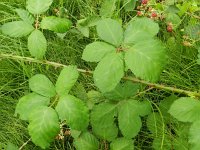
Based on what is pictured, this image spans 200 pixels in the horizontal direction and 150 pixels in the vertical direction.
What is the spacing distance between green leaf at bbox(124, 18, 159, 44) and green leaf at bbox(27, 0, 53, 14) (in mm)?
350

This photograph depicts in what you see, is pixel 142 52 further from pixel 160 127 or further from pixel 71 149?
pixel 71 149

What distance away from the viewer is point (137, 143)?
5.42 ft

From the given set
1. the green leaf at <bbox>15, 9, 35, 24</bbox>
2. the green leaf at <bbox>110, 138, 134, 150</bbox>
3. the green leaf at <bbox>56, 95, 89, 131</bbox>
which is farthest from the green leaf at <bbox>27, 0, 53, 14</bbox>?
the green leaf at <bbox>110, 138, 134, 150</bbox>

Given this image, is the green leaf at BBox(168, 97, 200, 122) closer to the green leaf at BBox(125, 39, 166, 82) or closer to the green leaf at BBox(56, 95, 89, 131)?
the green leaf at BBox(125, 39, 166, 82)

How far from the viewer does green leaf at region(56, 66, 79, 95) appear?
1230mm

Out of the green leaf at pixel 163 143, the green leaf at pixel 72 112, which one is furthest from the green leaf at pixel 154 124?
the green leaf at pixel 72 112

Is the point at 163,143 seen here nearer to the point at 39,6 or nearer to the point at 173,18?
the point at 173,18

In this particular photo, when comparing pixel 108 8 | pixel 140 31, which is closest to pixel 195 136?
pixel 140 31

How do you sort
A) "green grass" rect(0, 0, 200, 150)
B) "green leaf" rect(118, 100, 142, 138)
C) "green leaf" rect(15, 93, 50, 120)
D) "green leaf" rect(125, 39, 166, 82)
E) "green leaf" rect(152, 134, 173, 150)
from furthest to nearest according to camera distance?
"green grass" rect(0, 0, 200, 150)
"green leaf" rect(152, 134, 173, 150)
"green leaf" rect(118, 100, 142, 138)
"green leaf" rect(15, 93, 50, 120)
"green leaf" rect(125, 39, 166, 82)

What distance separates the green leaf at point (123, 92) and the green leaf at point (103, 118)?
0.03 metres

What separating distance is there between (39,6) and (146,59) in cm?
50

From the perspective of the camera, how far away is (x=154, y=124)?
1487 mm

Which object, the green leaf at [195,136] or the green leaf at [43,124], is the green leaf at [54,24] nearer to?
the green leaf at [43,124]

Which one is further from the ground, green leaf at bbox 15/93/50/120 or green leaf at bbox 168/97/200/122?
green leaf at bbox 168/97/200/122
